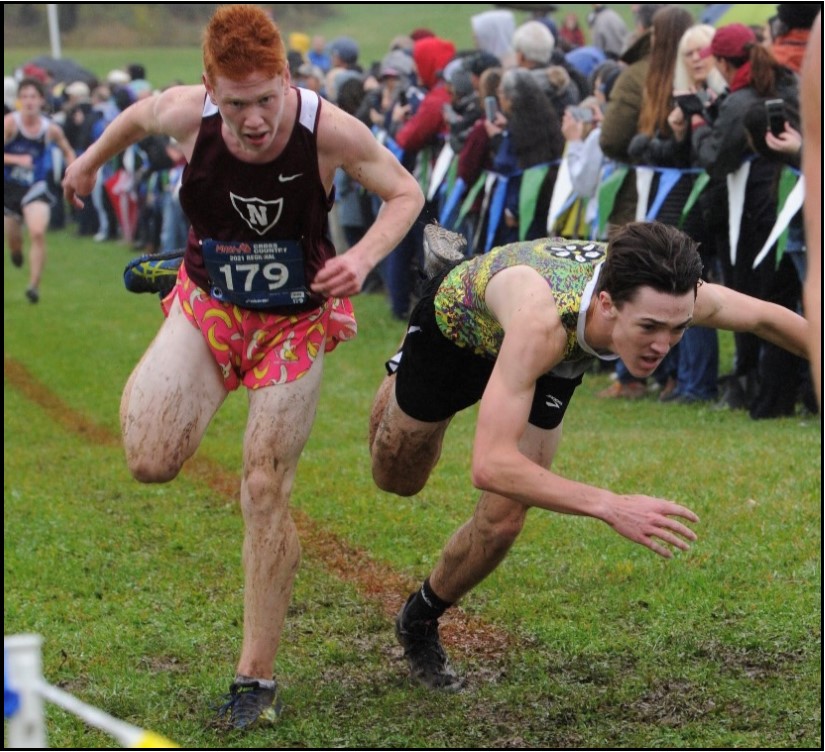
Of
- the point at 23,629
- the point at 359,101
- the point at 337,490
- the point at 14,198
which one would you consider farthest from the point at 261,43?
the point at 14,198

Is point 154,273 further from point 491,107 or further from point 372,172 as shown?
point 491,107

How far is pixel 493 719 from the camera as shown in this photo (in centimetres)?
496

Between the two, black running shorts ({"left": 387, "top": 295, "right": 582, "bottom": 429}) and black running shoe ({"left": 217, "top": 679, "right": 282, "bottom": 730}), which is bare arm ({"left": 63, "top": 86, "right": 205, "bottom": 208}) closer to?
black running shorts ({"left": 387, "top": 295, "right": 582, "bottom": 429})

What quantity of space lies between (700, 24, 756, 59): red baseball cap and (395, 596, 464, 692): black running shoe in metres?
5.01

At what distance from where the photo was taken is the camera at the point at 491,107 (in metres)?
11.6

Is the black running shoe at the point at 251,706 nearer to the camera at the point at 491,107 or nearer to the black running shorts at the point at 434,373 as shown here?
the black running shorts at the point at 434,373

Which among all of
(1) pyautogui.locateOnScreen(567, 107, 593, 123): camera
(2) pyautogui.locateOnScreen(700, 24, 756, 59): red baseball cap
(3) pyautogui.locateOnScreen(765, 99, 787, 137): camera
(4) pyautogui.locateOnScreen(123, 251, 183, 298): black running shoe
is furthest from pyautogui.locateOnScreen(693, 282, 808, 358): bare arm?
(1) pyautogui.locateOnScreen(567, 107, 593, 123): camera

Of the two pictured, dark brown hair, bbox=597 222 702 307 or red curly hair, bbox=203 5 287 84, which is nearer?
dark brown hair, bbox=597 222 702 307

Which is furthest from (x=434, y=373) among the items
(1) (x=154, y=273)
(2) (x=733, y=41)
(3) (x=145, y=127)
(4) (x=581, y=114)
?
(4) (x=581, y=114)

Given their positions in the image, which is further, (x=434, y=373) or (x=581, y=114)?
(x=581, y=114)

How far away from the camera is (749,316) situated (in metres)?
4.80

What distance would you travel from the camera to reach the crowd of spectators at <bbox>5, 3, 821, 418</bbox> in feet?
29.3

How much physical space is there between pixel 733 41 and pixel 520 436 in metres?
5.40

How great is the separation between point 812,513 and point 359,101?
9789 mm
